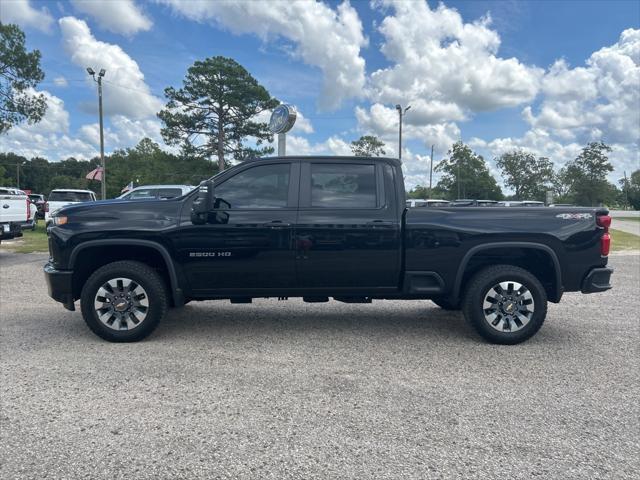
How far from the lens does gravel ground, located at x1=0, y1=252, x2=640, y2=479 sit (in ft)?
8.41

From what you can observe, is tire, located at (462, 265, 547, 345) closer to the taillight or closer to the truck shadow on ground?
the truck shadow on ground

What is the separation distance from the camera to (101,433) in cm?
Answer: 285

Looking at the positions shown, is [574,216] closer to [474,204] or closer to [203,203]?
[474,204]

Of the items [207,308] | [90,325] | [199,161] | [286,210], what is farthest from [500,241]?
[199,161]

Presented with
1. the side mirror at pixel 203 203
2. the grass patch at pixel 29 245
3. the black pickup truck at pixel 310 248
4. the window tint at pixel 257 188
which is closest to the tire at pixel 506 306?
the black pickup truck at pixel 310 248

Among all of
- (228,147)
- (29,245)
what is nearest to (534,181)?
(228,147)

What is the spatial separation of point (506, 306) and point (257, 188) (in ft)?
9.18

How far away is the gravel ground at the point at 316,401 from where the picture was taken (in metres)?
2.56

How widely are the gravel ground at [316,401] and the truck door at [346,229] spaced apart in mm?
695

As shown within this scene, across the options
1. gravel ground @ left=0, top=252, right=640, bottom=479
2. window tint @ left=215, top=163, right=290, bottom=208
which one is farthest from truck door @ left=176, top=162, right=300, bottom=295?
gravel ground @ left=0, top=252, right=640, bottom=479

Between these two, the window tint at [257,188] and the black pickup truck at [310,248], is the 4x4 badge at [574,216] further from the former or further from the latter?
the window tint at [257,188]

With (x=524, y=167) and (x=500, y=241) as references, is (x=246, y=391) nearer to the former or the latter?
(x=500, y=241)

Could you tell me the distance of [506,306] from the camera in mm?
4633

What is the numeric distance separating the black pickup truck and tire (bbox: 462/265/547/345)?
0.4 inches
